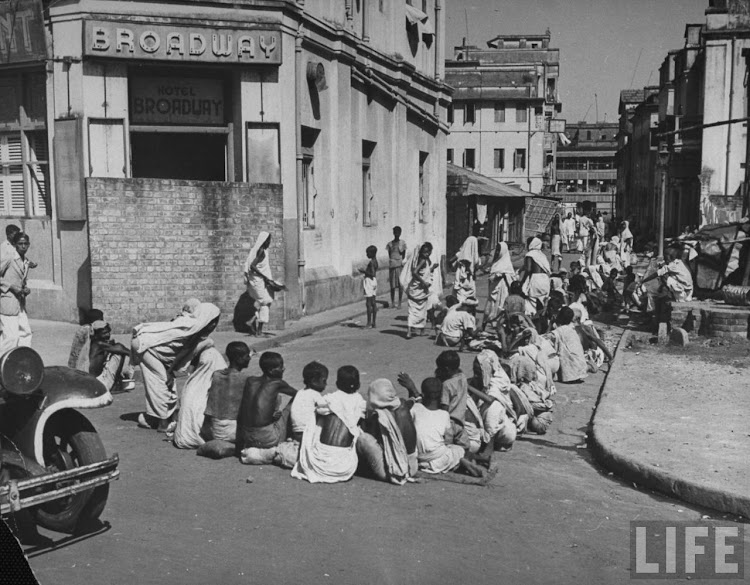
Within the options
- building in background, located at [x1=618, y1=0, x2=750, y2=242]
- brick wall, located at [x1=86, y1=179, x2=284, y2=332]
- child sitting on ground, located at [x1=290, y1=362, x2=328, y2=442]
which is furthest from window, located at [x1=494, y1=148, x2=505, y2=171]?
child sitting on ground, located at [x1=290, y1=362, x2=328, y2=442]

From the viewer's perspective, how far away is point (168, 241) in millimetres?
14828

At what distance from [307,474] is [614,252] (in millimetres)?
17004

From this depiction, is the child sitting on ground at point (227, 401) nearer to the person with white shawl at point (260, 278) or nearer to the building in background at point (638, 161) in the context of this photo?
the person with white shawl at point (260, 278)

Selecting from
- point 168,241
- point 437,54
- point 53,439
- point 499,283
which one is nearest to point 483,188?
point 437,54

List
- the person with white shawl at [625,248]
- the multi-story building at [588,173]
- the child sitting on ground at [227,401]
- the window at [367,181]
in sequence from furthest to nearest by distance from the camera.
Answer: the multi-story building at [588,173] → the person with white shawl at [625,248] → the window at [367,181] → the child sitting on ground at [227,401]

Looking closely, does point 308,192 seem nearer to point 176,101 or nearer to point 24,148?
point 176,101

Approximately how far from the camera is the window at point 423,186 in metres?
27.5

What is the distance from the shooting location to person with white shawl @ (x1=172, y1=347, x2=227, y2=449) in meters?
8.28

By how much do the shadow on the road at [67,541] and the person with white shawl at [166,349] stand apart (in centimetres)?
292

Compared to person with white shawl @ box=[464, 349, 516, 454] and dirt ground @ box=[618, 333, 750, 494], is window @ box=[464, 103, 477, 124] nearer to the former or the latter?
dirt ground @ box=[618, 333, 750, 494]

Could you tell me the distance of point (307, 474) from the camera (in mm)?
7367

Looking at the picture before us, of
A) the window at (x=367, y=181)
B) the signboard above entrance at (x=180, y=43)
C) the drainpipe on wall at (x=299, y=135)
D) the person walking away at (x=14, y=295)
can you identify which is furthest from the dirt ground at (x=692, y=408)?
the window at (x=367, y=181)

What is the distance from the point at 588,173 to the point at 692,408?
83.9 meters

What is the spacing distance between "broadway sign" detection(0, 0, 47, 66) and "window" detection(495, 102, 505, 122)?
160 ft
